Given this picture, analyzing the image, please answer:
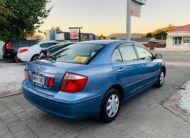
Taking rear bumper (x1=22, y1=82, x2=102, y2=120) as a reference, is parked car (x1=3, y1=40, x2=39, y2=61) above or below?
above

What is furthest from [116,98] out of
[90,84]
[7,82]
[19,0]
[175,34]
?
[175,34]

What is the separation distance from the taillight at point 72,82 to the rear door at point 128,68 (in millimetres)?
841

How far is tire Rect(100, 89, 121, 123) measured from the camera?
300 centimetres

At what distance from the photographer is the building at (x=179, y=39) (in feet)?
104

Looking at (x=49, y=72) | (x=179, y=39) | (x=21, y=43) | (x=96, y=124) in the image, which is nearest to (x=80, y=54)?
(x=49, y=72)

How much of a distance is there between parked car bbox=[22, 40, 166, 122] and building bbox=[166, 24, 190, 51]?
32011 mm

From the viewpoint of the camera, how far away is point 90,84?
2.64 metres

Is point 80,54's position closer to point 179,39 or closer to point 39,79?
point 39,79

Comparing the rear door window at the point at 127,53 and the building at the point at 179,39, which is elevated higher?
the building at the point at 179,39

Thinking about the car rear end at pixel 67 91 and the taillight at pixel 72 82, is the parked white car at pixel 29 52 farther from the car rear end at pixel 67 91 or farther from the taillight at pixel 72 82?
the taillight at pixel 72 82

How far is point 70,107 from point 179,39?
35052 millimetres

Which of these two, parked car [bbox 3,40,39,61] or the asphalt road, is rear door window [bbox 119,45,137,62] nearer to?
the asphalt road

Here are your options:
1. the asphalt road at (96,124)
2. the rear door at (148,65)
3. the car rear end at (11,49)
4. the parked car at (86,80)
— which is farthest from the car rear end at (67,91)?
the car rear end at (11,49)

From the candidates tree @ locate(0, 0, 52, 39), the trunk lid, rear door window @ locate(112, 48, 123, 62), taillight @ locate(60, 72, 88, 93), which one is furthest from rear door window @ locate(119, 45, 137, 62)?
tree @ locate(0, 0, 52, 39)
